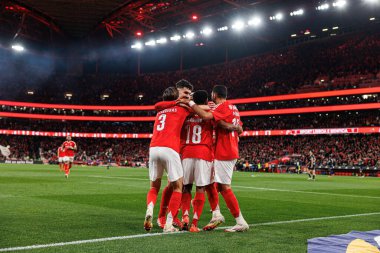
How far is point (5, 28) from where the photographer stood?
240ft

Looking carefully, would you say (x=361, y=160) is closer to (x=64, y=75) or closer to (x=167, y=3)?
(x=167, y=3)

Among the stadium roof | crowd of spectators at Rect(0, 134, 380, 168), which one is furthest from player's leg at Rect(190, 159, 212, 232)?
the stadium roof

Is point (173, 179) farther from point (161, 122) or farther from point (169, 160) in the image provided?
point (161, 122)

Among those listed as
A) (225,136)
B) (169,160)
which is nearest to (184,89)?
(225,136)

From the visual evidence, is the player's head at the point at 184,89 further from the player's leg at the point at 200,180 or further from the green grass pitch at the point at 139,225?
the green grass pitch at the point at 139,225

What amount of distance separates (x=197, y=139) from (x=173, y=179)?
0.84 m

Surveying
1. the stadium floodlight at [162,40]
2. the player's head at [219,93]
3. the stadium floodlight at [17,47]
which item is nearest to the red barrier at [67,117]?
the stadium floodlight at [17,47]

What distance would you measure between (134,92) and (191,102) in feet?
244

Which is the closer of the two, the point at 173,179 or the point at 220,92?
the point at 173,179

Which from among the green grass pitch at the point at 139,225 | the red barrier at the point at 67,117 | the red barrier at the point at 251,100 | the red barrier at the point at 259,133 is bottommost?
the green grass pitch at the point at 139,225

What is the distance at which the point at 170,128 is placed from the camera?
7285 millimetres

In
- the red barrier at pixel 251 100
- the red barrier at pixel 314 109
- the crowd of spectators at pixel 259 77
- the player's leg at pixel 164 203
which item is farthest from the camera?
the crowd of spectators at pixel 259 77

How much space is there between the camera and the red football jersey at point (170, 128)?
721 cm

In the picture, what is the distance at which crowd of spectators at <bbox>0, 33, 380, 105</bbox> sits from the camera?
58.5 meters
